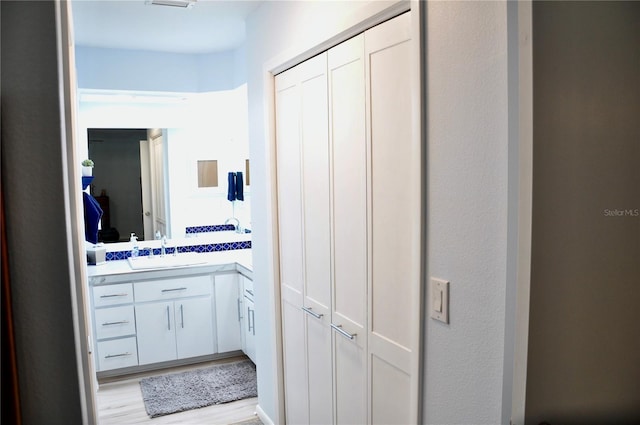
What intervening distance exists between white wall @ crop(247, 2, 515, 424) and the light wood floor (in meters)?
1.91

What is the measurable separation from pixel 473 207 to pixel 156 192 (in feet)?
10.6

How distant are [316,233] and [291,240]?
0.96 feet

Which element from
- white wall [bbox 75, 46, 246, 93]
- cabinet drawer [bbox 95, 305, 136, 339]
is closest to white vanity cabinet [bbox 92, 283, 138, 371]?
cabinet drawer [bbox 95, 305, 136, 339]

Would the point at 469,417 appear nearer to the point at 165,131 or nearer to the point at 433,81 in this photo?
the point at 433,81

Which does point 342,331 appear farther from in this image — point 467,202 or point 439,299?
point 467,202

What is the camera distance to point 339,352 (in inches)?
77.3

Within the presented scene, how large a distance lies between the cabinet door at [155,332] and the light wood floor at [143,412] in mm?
286

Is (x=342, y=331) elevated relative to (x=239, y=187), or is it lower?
lower

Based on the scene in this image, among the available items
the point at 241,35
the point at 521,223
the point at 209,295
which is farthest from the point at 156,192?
the point at 521,223

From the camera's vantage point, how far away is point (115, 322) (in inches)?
138

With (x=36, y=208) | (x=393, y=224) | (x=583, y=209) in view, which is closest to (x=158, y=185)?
(x=393, y=224)

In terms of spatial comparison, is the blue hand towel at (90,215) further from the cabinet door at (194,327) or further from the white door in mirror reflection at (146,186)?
the cabinet door at (194,327)

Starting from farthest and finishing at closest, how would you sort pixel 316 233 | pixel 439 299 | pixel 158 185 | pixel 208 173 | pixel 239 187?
pixel 239 187 → pixel 208 173 → pixel 158 185 → pixel 316 233 → pixel 439 299

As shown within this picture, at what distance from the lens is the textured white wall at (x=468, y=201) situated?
113 cm
